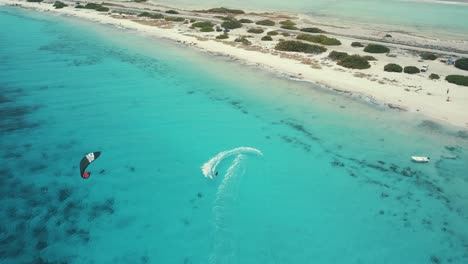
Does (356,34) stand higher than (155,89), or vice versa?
(356,34)

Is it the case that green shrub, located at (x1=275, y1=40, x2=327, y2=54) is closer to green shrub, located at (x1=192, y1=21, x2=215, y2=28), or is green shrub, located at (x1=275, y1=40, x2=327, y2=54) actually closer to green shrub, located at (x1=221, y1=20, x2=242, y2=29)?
green shrub, located at (x1=221, y1=20, x2=242, y2=29)

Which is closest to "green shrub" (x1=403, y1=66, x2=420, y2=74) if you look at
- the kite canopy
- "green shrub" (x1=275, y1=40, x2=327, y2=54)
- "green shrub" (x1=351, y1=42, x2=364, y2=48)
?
"green shrub" (x1=351, y1=42, x2=364, y2=48)

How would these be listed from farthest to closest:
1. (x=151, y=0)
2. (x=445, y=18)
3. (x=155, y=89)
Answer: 1. (x=151, y=0)
2. (x=445, y=18)
3. (x=155, y=89)

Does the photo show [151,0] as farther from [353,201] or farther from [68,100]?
[353,201]

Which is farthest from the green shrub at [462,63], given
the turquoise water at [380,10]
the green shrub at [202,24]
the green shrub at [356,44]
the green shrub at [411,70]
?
the green shrub at [202,24]

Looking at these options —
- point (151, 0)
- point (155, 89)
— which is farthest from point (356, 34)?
point (151, 0)

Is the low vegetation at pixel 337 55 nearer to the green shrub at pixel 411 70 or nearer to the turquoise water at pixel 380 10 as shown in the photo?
the green shrub at pixel 411 70

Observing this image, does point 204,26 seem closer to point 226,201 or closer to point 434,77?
point 434,77
